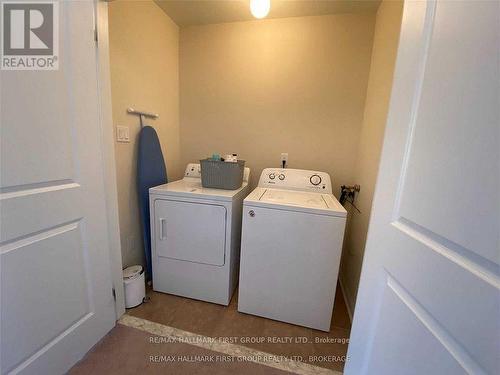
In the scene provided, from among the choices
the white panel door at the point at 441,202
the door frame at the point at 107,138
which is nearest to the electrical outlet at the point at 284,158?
the white panel door at the point at 441,202

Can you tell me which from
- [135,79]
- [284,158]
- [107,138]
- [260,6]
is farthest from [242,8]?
[107,138]

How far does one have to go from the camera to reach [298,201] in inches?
59.8

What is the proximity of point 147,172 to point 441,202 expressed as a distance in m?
1.86

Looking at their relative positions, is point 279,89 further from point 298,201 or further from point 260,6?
point 298,201

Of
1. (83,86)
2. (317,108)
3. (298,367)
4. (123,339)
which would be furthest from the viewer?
(317,108)

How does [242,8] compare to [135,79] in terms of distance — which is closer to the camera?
[135,79]

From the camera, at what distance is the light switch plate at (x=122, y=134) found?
5.19 ft

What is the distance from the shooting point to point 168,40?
2047mm

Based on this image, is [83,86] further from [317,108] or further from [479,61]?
[317,108]

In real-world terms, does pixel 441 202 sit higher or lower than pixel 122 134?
lower

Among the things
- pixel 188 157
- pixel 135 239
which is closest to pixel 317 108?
pixel 188 157

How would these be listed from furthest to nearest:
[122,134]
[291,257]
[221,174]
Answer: [221,174], [122,134], [291,257]

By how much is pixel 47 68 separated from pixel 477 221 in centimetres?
160

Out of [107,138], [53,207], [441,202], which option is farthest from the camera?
[107,138]
